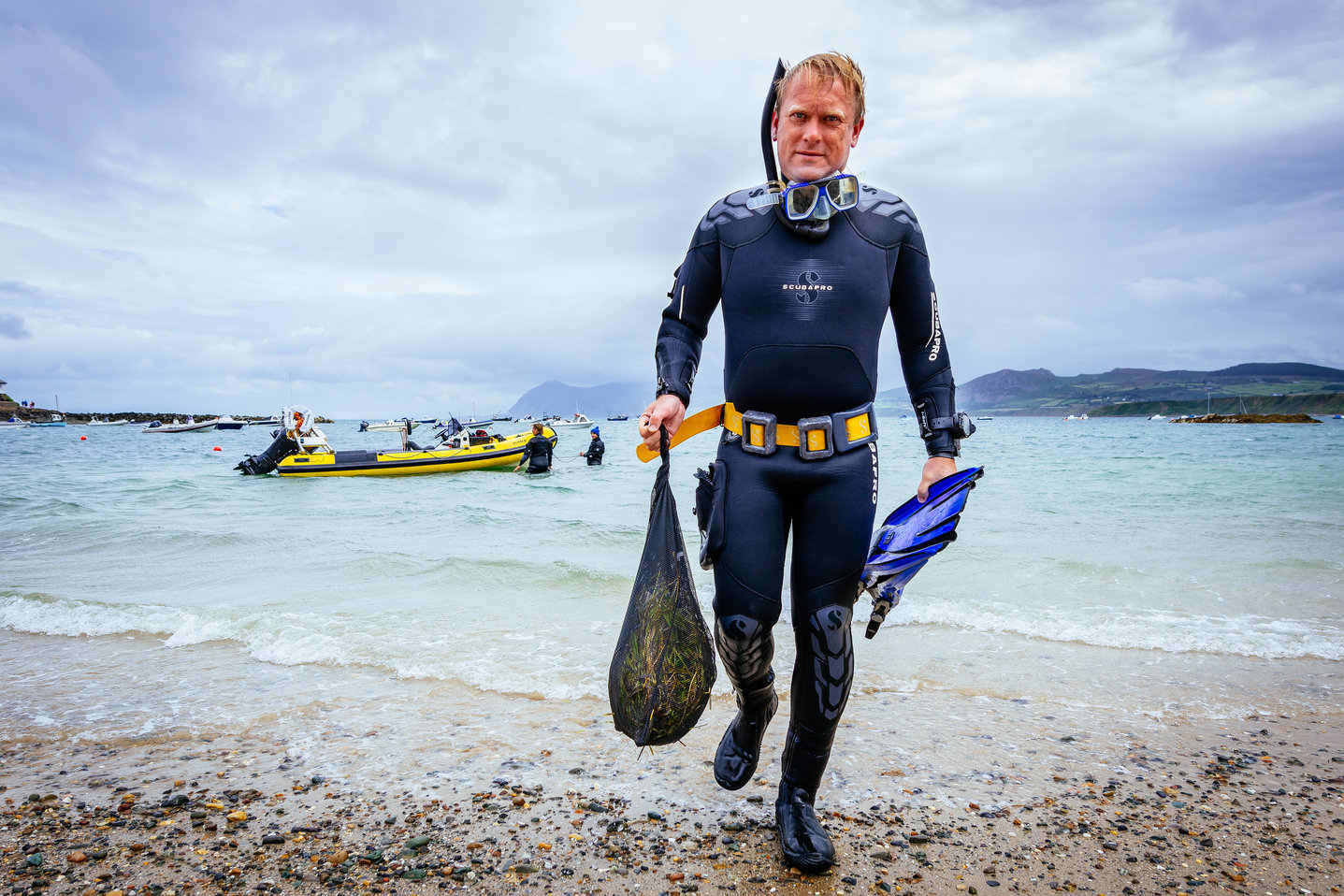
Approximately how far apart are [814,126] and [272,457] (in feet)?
102

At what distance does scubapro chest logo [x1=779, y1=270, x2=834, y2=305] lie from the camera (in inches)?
102

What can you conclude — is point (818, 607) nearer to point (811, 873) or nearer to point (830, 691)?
point (830, 691)

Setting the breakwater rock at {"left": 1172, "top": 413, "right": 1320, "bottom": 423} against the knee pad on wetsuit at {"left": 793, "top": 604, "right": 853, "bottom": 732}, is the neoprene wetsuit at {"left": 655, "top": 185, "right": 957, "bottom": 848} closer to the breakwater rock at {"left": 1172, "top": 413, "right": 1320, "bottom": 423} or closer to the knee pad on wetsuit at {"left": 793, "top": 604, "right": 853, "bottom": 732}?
the knee pad on wetsuit at {"left": 793, "top": 604, "right": 853, "bottom": 732}

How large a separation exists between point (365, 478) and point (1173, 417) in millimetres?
146166

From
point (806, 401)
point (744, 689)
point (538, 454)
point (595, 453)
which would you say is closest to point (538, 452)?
point (538, 454)

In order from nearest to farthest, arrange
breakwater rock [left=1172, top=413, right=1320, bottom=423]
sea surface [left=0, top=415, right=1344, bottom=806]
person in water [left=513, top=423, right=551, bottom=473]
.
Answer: sea surface [left=0, top=415, right=1344, bottom=806] < person in water [left=513, top=423, right=551, bottom=473] < breakwater rock [left=1172, top=413, right=1320, bottom=423]

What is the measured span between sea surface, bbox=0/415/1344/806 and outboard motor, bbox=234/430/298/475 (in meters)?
14.8

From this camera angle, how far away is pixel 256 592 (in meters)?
8.06

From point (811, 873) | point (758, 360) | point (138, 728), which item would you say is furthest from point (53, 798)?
point (758, 360)

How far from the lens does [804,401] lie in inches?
102


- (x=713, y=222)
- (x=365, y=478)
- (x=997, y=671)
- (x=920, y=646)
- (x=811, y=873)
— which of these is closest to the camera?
(x=811, y=873)

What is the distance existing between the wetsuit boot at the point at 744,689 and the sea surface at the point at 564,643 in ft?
1.40

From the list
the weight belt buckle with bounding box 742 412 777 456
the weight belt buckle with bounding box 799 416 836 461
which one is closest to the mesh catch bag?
the weight belt buckle with bounding box 742 412 777 456

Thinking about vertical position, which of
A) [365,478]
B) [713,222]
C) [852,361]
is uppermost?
[713,222]
